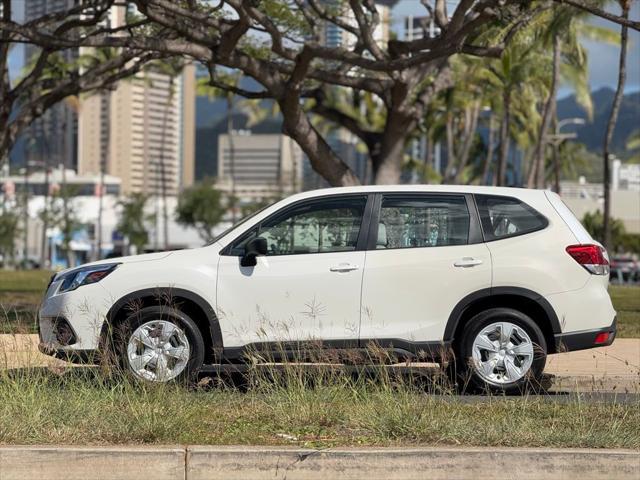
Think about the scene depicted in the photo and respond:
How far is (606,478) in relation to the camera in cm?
673

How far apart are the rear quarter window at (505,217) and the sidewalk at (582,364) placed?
139cm

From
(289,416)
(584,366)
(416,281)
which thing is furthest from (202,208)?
(289,416)

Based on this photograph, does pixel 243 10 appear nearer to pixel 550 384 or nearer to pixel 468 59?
pixel 550 384

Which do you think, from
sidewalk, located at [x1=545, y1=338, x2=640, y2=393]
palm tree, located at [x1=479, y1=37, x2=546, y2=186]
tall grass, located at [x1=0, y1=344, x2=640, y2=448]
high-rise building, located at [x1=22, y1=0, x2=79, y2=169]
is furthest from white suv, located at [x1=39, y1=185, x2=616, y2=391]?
palm tree, located at [x1=479, y1=37, x2=546, y2=186]

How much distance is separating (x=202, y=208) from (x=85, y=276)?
Answer: 3334 inches

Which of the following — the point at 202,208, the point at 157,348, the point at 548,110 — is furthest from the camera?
the point at 202,208

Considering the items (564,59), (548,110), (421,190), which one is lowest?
(421,190)

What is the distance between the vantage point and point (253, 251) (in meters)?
10.2

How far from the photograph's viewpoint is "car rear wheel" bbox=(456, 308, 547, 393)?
10.2 metres

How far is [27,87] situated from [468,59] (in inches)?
808

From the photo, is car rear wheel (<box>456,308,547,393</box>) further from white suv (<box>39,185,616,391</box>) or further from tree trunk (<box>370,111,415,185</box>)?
tree trunk (<box>370,111,415,185</box>)

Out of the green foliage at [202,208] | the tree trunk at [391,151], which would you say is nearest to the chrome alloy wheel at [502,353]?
the tree trunk at [391,151]

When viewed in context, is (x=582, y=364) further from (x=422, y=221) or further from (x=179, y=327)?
(x=179, y=327)

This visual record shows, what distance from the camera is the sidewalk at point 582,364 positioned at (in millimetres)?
9203
